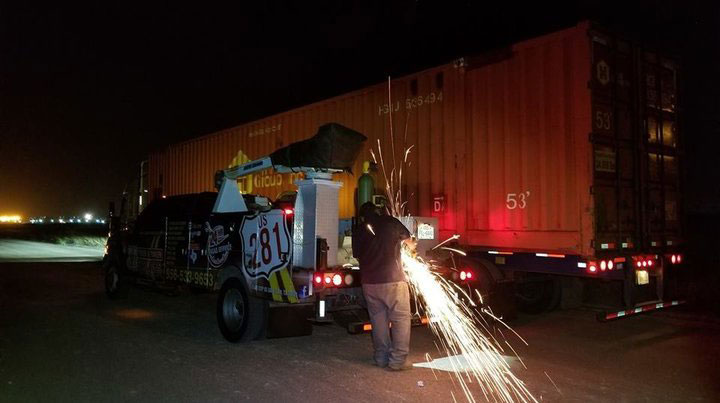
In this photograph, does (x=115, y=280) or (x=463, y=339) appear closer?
(x=463, y=339)

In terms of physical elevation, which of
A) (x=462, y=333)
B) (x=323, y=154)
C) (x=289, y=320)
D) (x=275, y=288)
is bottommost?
(x=462, y=333)

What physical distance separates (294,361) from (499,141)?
12.9 feet

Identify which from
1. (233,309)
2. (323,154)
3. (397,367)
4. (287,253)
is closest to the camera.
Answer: (397,367)

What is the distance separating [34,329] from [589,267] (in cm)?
704

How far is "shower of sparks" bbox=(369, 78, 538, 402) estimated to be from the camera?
500cm

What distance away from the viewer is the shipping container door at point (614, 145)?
269 inches

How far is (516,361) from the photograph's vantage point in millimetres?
5961

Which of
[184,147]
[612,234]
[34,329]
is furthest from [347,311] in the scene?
[184,147]

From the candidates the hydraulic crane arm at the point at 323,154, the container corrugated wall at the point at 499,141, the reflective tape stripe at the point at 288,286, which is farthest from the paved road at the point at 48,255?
the reflective tape stripe at the point at 288,286

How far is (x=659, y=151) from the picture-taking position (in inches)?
306

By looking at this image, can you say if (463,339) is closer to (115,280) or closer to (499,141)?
(499,141)


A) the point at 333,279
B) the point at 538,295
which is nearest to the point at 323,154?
the point at 333,279

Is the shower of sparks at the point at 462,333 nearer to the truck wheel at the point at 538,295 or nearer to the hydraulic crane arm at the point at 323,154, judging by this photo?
the hydraulic crane arm at the point at 323,154

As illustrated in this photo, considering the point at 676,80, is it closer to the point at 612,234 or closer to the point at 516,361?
the point at 612,234
